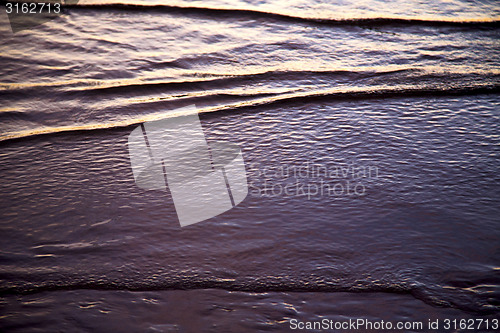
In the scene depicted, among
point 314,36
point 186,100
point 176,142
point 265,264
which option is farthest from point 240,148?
point 314,36

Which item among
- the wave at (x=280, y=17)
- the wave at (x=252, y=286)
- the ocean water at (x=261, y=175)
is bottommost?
the wave at (x=252, y=286)

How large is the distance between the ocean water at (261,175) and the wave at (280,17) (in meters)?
0.05

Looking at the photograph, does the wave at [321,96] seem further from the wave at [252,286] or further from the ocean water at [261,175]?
the wave at [252,286]

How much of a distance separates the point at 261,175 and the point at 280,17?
8.60 ft

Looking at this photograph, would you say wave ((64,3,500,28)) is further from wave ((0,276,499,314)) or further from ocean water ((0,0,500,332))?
→ wave ((0,276,499,314))

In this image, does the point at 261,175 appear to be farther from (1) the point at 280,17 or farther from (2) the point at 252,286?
(1) the point at 280,17

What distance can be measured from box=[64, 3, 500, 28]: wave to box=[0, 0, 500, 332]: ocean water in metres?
0.05

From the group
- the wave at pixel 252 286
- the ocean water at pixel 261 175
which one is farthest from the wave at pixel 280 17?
the wave at pixel 252 286

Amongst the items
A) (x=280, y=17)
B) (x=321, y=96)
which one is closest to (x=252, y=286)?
(x=321, y=96)

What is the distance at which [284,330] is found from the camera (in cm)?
169

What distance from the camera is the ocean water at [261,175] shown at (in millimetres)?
1822

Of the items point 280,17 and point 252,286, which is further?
point 280,17

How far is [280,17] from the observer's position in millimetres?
4742

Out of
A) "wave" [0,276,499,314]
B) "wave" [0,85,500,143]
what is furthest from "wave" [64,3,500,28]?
"wave" [0,276,499,314]
